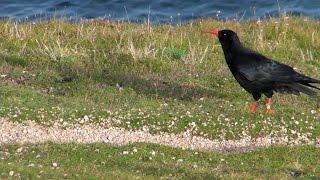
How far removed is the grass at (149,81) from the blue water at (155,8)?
9725 millimetres

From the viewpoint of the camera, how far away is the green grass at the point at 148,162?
10.8 meters

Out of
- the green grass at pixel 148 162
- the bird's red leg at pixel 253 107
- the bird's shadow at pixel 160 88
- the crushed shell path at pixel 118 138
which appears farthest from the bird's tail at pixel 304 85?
the bird's shadow at pixel 160 88

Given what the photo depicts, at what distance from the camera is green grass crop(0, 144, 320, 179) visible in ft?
35.3

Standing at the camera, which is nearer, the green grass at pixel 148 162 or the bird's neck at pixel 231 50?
the green grass at pixel 148 162

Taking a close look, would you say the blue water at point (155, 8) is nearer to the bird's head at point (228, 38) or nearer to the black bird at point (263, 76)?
the bird's head at point (228, 38)

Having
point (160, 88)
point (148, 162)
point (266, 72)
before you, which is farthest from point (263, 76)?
point (148, 162)

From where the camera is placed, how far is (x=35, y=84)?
16.8m

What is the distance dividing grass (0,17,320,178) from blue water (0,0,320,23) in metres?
9.72

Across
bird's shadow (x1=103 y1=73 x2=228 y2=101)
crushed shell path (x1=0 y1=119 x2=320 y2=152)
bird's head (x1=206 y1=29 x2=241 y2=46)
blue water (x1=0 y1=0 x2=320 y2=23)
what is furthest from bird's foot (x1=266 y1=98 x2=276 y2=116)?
blue water (x1=0 y1=0 x2=320 y2=23)

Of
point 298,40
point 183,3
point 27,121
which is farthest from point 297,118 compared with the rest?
point 183,3

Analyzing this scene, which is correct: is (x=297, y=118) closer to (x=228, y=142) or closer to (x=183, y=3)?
(x=228, y=142)

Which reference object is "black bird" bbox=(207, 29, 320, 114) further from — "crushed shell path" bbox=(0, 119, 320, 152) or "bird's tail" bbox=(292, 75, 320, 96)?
"crushed shell path" bbox=(0, 119, 320, 152)

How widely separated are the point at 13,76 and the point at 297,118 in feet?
21.7

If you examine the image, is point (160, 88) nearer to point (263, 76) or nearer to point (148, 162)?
point (263, 76)
